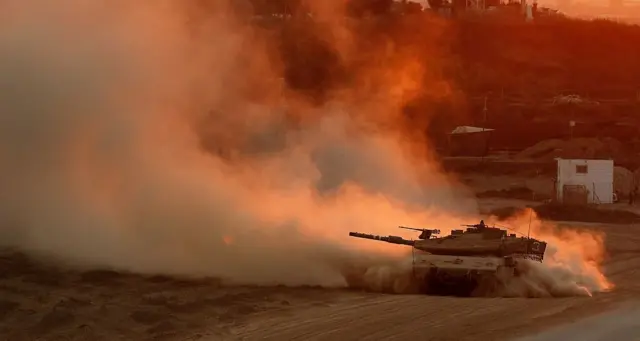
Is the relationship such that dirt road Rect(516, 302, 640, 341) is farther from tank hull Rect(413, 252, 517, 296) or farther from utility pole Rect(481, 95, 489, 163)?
utility pole Rect(481, 95, 489, 163)

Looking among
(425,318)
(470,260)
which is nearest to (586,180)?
(470,260)

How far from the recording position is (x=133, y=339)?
49.9 ft

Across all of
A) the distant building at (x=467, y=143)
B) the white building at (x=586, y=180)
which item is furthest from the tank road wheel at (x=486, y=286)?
the distant building at (x=467, y=143)

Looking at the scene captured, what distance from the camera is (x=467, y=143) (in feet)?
181

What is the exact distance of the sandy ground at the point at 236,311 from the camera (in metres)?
15.7

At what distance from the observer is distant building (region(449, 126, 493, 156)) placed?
180 feet

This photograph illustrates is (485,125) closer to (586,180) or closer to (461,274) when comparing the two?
(586,180)

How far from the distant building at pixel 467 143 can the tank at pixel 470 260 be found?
35.6m

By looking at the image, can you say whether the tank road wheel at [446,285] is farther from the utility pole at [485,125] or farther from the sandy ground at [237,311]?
the utility pole at [485,125]

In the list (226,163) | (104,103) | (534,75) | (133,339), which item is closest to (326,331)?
(133,339)

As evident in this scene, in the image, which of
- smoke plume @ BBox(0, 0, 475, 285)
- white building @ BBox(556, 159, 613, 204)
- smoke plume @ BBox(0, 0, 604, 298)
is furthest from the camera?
white building @ BBox(556, 159, 613, 204)

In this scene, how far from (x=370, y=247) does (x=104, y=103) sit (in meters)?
7.29

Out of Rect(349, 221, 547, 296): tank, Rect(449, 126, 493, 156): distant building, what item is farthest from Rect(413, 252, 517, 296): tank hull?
Rect(449, 126, 493, 156): distant building

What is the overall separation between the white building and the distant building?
1471 cm
